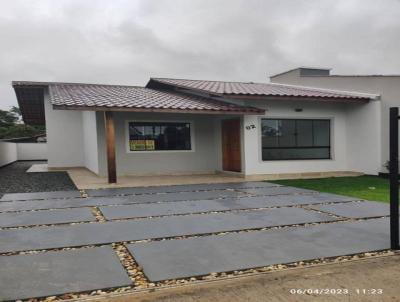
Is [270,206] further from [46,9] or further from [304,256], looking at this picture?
Result: [46,9]

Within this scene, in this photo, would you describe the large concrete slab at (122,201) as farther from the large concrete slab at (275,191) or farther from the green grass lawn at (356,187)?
the green grass lawn at (356,187)

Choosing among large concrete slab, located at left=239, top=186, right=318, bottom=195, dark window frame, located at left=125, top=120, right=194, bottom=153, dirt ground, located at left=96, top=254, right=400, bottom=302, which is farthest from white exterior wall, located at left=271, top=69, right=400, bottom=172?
dirt ground, located at left=96, top=254, right=400, bottom=302

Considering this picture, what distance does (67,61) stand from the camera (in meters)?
33.2

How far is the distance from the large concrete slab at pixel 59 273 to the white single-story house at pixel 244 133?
26.5ft

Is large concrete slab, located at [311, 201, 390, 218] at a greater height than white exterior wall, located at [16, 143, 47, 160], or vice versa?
white exterior wall, located at [16, 143, 47, 160]

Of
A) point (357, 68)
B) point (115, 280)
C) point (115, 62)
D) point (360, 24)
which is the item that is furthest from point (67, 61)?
point (115, 280)

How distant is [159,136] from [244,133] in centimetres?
348

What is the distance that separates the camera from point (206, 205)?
7.59 m

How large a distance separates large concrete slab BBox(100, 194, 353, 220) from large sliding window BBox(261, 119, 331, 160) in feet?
16.1

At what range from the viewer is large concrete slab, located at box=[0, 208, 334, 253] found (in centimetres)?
488

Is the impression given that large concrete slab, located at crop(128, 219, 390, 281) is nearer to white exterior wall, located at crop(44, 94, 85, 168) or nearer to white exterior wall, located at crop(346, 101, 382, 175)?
white exterior wall, located at crop(346, 101, 382, 175)

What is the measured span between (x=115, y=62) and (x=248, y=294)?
3045 cm

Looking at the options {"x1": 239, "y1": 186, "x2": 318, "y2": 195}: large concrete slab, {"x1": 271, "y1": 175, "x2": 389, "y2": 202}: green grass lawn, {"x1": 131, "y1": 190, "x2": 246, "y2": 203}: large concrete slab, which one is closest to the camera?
{"x1": 131, "y1": 190, "x2": 246, "y2": 203}: large concrete slab

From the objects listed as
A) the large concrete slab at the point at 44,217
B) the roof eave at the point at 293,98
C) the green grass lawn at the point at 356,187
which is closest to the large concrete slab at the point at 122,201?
the large concrete slab at the point at 44,217
